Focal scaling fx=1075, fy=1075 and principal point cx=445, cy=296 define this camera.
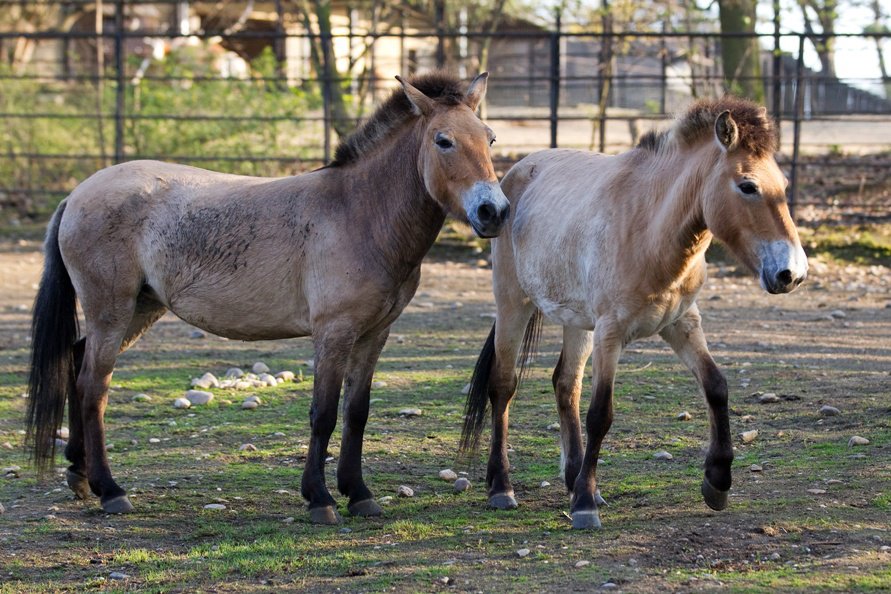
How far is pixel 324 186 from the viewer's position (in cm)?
547

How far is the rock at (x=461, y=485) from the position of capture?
558 centimetres

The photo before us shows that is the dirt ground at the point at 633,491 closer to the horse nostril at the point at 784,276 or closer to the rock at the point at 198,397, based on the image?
the rock at the point at 198,397

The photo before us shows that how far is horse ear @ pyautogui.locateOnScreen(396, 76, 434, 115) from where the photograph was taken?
201 inches

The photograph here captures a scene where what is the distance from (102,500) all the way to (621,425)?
10.1 feet

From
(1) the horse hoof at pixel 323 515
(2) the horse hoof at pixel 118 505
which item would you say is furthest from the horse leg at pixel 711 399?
(2) the horse hoof at pixel 118 505

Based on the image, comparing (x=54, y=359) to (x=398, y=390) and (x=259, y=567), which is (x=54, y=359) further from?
(x=398, y=390)

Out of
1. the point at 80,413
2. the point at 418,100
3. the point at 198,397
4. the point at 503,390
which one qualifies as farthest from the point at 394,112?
the point at 198,397

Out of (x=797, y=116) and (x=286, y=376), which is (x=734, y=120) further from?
(x=797, y=116)

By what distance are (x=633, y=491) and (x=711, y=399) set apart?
710mm

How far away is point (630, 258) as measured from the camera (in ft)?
15.9

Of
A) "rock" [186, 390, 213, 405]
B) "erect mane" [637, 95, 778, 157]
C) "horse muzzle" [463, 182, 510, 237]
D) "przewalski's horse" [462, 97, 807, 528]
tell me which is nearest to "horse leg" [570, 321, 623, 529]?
"przewalski's horse" [462, 97, 807, 528]

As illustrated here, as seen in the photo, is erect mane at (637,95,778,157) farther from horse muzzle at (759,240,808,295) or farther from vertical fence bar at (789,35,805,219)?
vertical fence bar at (789,35,805,219)

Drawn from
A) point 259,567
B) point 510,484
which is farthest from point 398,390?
point 259,567

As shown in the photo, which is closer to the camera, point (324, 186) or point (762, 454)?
point (324, 186)
